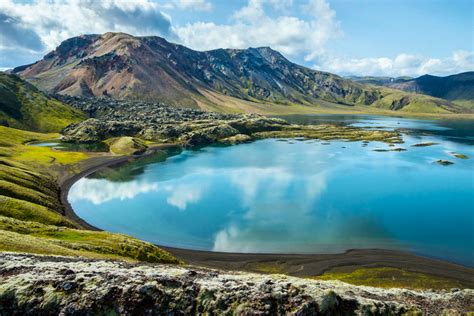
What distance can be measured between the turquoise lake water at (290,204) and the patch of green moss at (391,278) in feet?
33.4

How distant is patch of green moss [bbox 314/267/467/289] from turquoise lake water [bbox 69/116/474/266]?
10169 mm

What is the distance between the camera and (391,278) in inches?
2234

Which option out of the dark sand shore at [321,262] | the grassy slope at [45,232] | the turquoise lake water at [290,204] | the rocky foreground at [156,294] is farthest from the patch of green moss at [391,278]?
the grassy slope at [45,232]

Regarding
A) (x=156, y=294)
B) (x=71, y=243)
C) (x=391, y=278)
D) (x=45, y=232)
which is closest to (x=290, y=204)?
(x=391, y=278)

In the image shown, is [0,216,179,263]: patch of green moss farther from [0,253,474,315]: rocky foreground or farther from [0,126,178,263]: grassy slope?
[0,253,474,315]: rocky foreground

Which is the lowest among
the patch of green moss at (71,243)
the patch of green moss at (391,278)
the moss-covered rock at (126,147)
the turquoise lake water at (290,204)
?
the patch of green moss at (391,278)

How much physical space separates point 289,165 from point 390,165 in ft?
152

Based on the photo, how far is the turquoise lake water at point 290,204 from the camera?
73.3 meters

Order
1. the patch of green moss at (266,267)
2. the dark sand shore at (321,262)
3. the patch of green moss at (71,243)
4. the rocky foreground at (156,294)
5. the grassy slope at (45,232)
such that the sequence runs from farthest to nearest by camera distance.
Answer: the patch of green moss at (266,267) → the dark sand shore at (321,262) → the grassy slope at (45,232) → the patch of green moss at (71,243) → the rocky foreground at (156,294)

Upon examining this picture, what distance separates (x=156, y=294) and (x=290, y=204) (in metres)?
74.7

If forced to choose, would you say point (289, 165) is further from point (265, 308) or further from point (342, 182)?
point (265, 308)

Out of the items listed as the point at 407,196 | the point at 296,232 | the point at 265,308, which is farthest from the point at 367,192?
the point at 265,308

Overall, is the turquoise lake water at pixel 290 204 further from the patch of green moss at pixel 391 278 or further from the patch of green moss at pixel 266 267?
the patch of green moss at pixel 391 278

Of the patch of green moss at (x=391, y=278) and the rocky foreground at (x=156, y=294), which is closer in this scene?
the rocky foreground at (x=156, y=294)
